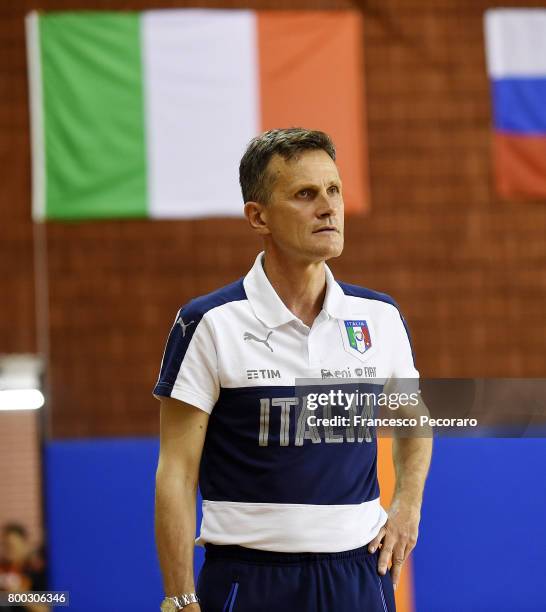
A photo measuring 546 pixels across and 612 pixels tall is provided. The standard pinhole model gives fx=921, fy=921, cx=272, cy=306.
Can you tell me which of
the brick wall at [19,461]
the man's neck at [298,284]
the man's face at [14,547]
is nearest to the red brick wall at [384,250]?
the brick wall at [19,461]

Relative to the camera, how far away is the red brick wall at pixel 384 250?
639 cm

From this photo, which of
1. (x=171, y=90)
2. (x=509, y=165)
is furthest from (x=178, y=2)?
(x=509, y=165)

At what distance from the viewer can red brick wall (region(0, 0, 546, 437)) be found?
6387mm

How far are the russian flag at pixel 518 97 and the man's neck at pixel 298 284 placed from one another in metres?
4.69

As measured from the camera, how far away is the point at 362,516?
6.46 ft

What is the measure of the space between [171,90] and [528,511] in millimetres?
4420

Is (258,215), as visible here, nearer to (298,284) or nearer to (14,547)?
(298,284)

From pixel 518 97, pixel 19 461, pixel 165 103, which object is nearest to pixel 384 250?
pixel 518 97

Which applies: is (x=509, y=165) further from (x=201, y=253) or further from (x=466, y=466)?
(x=466, y=466)

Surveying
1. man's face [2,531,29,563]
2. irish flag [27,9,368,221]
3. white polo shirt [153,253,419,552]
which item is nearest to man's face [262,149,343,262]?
white polo shirt [153,253,419,552]

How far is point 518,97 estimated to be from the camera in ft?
21.1

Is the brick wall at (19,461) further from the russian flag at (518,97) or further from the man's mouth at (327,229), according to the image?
the man's mouth at (327,229)

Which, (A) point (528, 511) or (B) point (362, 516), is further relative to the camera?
(A) point (528, 511)

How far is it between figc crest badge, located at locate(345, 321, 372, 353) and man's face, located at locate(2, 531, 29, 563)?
10.9ft
